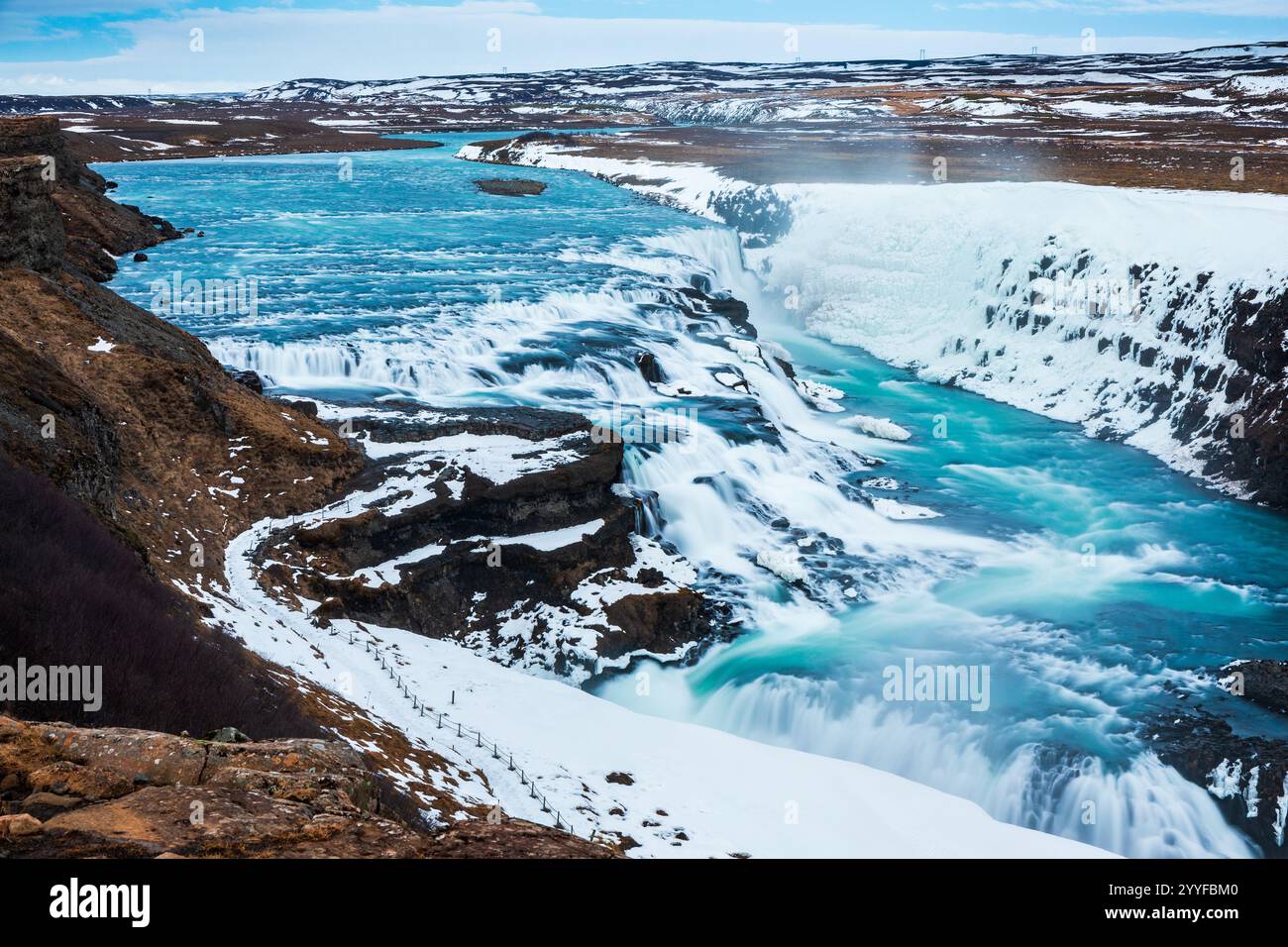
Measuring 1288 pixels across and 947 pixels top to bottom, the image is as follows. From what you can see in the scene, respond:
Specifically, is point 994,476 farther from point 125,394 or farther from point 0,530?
point 0,530

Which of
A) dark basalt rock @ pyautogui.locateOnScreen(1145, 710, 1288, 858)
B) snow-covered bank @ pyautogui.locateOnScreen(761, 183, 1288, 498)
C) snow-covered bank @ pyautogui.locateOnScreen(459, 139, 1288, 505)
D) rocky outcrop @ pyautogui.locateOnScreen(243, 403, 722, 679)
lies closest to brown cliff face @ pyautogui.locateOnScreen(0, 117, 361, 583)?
rocky outcrop @ pyautogui.locateOnScreen(243, 403, 722, 679)

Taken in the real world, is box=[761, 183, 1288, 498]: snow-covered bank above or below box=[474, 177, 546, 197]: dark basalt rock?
below

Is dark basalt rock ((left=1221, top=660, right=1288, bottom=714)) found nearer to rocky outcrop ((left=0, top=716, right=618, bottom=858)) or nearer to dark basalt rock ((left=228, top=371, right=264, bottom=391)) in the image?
rocky outcrop ((left=0, top=716, right=618, bottom=858))

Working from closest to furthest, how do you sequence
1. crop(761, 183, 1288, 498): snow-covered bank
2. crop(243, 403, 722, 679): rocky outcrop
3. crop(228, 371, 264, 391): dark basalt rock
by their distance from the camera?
crop(243, 403, 722, 679): rocky outcrop, crop(228, 371, 264, 391): dark basalt rock, crop(761, 183, 1288, 498): snow-covered bank

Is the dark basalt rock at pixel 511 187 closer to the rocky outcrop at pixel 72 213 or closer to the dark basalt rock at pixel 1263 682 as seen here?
the rocky outcrop at pixel 72 213

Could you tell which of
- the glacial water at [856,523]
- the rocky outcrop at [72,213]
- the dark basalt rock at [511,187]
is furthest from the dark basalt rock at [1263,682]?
the dark basalt rock at [511,187]

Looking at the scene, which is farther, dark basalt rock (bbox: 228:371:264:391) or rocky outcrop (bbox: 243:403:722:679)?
dark basalt rock (bbox: 228:371:264:391)

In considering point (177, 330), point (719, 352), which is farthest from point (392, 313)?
point (719, 352)
